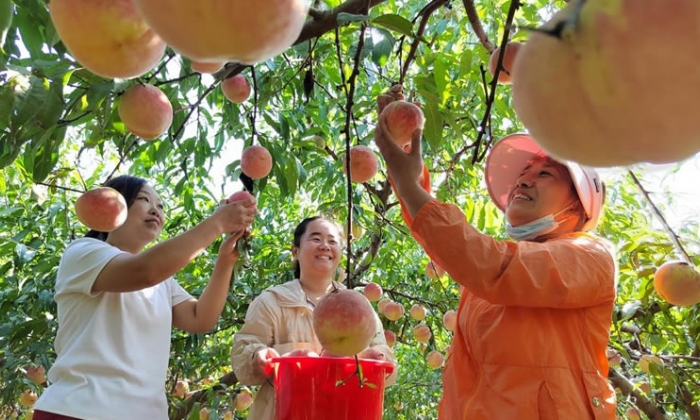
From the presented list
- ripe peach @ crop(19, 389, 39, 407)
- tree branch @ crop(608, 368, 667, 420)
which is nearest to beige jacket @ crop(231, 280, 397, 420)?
tree branch @ crop(608, 368, 667, 420)

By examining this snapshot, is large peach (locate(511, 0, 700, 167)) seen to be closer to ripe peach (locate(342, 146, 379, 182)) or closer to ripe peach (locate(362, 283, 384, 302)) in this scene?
ripe peach (locate(342, 146, 379, 182))

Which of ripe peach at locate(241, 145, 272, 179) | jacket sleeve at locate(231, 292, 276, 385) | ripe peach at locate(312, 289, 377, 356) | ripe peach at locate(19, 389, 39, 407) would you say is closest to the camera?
ripe peach at locate(312, 289, 377, 356)

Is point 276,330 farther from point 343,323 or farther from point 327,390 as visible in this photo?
point 343,323

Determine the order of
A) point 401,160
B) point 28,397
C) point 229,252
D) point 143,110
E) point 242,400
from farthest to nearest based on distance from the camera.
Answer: point 28,397
point 242,400
point 229,252
point 401,160
point 143,110

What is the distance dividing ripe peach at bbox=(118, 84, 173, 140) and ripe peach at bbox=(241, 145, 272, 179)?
66cm

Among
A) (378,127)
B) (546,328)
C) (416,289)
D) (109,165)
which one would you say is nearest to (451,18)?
(378,127)

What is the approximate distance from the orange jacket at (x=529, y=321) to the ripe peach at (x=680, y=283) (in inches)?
26.6

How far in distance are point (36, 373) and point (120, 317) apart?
282 centimetres

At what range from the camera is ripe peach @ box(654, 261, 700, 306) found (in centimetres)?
236

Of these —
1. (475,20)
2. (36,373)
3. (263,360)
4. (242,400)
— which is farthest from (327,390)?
(36,373)

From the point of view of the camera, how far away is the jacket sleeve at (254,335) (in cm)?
261

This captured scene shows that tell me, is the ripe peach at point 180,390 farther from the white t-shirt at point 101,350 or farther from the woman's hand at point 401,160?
the woman's hand at point 401,160

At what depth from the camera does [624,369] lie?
17.5 ft

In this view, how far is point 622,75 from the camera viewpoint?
1.87ft
